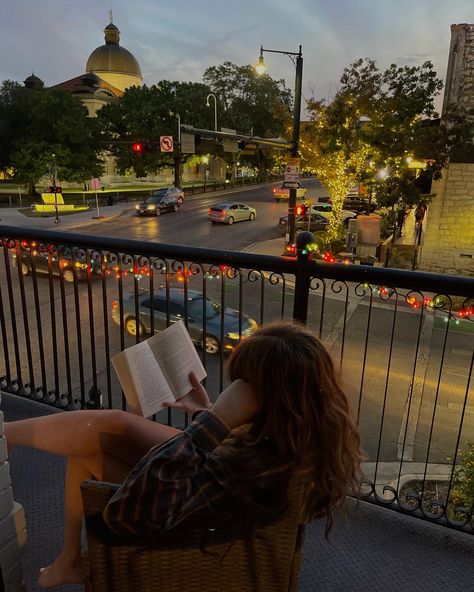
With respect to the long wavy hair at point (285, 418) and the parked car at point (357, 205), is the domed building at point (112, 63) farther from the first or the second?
the long wavy hair at point (285, 418)

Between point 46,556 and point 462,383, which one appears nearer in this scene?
point 46,556

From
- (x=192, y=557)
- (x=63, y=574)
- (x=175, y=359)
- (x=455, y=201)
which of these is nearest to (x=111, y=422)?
(x=175, y=359)

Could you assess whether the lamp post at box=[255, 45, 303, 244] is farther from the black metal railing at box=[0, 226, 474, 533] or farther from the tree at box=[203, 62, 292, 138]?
the tree at box=[203, 62, 292, 138]

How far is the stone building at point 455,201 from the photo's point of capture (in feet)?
51.4

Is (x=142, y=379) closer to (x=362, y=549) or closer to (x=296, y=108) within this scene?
(x=362, y=549)

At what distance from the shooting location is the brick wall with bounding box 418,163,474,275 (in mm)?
15930

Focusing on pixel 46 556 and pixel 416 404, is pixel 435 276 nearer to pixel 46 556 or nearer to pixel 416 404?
pixel 46 556

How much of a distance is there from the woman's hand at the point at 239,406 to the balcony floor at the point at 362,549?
118 cm

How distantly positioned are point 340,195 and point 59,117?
1101 inches

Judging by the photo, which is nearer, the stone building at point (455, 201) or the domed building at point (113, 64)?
the stone building at point (455, 201)

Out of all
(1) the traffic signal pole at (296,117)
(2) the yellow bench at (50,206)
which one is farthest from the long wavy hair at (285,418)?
(2) the yellow bench at (50,206)

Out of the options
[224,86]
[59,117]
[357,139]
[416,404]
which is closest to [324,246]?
[357,139]

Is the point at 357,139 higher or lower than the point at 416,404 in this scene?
higher

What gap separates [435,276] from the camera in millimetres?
2227
